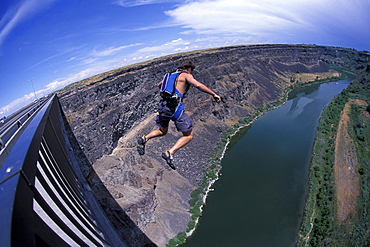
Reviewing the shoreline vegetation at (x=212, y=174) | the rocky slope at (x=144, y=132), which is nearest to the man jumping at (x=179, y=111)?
the rocky slope at (x=144, y=132)

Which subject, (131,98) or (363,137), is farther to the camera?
(131,98)

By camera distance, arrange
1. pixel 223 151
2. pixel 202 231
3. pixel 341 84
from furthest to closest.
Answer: pixel 341 84, pixel 223 151, pixel 202 231

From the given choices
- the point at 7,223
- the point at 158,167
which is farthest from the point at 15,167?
the point at 158,167

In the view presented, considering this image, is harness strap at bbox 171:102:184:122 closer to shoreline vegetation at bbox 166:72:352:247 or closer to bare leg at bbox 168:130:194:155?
bare leg at bbox 168:130:194:155

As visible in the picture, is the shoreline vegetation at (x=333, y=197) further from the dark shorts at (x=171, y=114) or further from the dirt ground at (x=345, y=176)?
the dark shorts at (x=171, y=114)

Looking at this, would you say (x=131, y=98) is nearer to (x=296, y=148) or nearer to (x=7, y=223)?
(x=296, y=148)

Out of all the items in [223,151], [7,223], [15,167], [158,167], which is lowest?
[223,151]

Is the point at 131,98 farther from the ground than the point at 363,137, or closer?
farther from the ground

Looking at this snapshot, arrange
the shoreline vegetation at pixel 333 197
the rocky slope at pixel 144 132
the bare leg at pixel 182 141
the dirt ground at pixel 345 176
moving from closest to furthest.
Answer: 1. the bare leg at pixel 182 141
2. the shoreline vegetation at pixel 333 197
3. the rocky slope at pixel 144 132
4. the dirt ground at pixel 345 176
